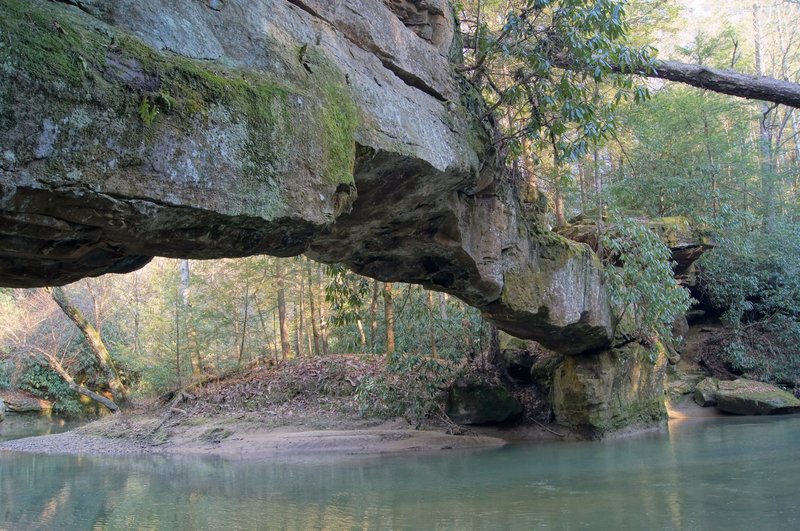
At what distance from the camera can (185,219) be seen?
12.9 ft

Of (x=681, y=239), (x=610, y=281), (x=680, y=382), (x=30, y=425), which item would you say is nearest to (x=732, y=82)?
(x=610, y=281)

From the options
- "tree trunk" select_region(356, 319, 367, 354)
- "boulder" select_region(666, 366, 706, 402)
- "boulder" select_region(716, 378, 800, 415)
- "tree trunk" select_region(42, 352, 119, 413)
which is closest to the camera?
"boulder" select_region(716, 378, 800, 415)

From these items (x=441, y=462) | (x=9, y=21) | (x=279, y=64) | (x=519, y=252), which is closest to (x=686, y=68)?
(x=519, y=252)

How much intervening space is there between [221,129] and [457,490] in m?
5.13

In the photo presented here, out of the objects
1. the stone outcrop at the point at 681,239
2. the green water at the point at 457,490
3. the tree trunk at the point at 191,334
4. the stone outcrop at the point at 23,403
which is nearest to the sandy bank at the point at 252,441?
the green water at the point at 457,490

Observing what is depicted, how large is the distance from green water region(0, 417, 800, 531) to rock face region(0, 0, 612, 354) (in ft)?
9.89

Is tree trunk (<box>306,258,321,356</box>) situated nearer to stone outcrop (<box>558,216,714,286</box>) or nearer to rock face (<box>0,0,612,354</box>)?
stone outcrop (<box>558,216,714,286</box>)

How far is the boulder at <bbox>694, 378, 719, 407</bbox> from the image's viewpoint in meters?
14.9

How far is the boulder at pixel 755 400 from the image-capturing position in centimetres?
1377

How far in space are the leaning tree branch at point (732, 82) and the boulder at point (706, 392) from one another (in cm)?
966

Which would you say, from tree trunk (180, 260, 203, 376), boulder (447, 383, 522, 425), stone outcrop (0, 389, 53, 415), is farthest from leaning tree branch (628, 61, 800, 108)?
stone outcrop (0, 389, 53, 415)

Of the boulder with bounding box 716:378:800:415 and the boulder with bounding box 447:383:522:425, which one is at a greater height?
the boulder with bounding box 447:383:522:425

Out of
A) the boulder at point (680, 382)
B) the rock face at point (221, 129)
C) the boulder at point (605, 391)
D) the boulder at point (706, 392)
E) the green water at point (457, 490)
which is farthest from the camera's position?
the boulder at point (680, 382)

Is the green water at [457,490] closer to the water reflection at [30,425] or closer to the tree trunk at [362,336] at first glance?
the tree trunk at [362,336]
